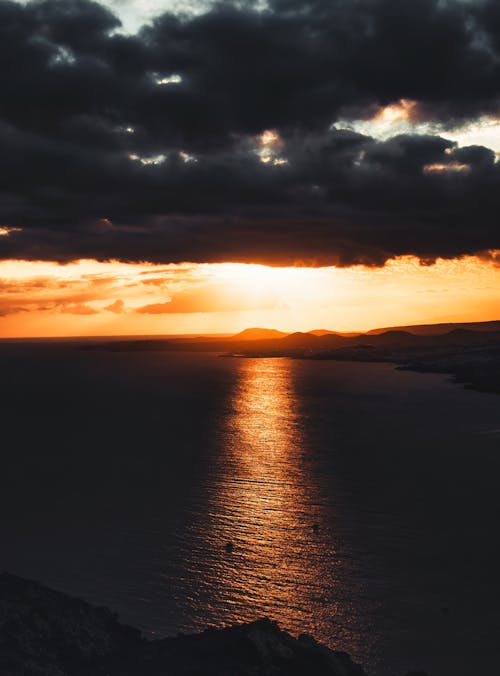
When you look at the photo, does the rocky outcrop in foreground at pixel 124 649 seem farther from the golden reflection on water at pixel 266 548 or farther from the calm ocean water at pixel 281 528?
the golden reflection on water at pixel 266 548

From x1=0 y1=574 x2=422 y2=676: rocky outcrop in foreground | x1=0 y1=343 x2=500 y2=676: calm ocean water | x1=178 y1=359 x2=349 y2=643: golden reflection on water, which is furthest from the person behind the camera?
x1=178 y1=359 x2=349 y2=643: golden reflection on water

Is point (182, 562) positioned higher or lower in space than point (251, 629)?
lower

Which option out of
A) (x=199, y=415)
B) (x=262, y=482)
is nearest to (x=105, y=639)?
(x=262, y=482)

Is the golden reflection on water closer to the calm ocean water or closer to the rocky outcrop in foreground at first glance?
the calm ocean water

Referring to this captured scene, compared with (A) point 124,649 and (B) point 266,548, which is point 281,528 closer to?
(B) point 266,548

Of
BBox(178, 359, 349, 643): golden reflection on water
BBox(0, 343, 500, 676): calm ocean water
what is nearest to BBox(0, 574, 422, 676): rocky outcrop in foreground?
BBox(0, 343, 500, 676): calm ocean water

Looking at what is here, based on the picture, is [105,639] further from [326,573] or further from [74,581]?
[326,573]
